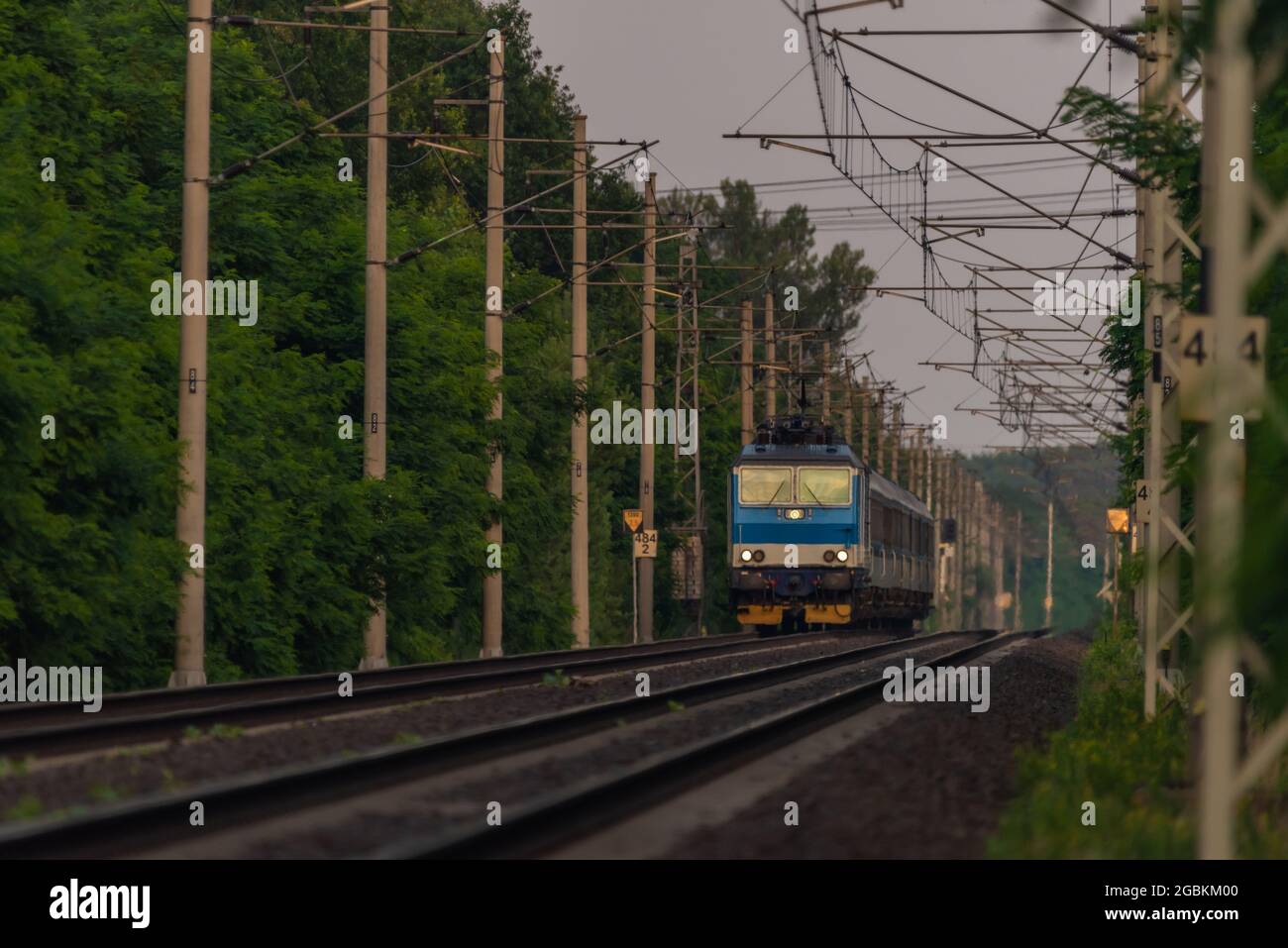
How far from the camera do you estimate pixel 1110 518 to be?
1820 inches

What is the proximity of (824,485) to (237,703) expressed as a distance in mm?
26660

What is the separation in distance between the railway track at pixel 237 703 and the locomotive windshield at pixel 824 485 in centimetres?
1394

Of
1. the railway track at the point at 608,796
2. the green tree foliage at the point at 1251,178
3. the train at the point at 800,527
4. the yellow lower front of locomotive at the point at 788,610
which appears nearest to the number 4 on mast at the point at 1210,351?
the green tree foliage at the point at 1251,178

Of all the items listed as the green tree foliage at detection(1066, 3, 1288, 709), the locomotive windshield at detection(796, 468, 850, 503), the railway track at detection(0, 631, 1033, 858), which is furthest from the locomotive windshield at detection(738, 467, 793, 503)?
the green tree foliage at detection(1066, 3, 1288, 709)

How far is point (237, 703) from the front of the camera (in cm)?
2127

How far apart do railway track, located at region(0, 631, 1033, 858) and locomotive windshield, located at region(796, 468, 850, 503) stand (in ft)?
78.0

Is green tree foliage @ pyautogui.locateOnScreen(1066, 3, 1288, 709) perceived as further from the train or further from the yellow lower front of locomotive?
the yellow lower front of locomotive

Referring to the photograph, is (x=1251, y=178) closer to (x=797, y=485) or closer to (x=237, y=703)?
(x=237, y=703)

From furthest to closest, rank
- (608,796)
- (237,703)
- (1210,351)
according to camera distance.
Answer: (237,703), (608,796), (1210,351)

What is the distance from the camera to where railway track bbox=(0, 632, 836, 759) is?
663 inches

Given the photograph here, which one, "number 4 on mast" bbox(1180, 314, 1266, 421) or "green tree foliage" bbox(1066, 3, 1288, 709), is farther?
"green tree foliage" bbox(1066, 3, 1288, 709)

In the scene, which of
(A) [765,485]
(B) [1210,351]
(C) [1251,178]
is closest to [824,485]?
(A) [765,485]

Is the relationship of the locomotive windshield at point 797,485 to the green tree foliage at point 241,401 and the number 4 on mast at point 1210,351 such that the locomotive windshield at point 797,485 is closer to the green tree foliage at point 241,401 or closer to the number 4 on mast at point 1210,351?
the green tree foliage at point 241,401
